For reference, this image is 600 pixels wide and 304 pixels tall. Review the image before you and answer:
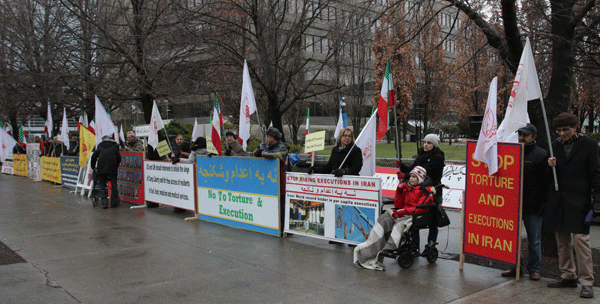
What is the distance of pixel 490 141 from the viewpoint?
576 centimetres

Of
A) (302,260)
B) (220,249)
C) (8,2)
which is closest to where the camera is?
(302,260)

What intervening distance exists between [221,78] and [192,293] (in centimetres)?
1087

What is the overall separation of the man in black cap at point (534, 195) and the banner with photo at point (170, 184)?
22.1 ft

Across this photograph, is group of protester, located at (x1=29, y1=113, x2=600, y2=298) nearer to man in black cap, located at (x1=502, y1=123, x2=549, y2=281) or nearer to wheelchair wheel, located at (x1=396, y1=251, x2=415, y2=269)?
man in black cap, located at (x1=502, y1=123, x2=549, y2=281)

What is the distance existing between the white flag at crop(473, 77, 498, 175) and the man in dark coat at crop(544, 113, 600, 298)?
62 centimetres

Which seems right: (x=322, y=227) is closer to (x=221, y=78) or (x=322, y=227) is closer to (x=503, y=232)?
(x=503, y=232)

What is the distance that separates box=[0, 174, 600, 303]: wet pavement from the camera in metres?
5.27

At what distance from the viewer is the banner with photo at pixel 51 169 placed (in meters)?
18.2

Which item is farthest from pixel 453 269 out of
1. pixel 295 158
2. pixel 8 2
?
pixel 8 2

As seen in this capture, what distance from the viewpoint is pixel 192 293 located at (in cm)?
539

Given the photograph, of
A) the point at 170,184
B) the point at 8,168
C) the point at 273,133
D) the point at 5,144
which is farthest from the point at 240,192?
the point at 8,168

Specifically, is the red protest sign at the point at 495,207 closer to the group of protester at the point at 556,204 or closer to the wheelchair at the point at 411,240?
the group of protester at the point at 556,204

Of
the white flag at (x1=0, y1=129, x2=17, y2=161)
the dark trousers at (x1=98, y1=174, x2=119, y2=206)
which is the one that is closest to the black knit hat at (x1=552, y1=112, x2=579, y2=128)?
the dark trousers at (x1=98, y1=174, x2=119, y2=206)

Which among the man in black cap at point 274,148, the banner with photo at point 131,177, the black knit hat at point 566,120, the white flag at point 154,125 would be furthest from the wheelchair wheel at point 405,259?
the banner with photo at point 131,177
